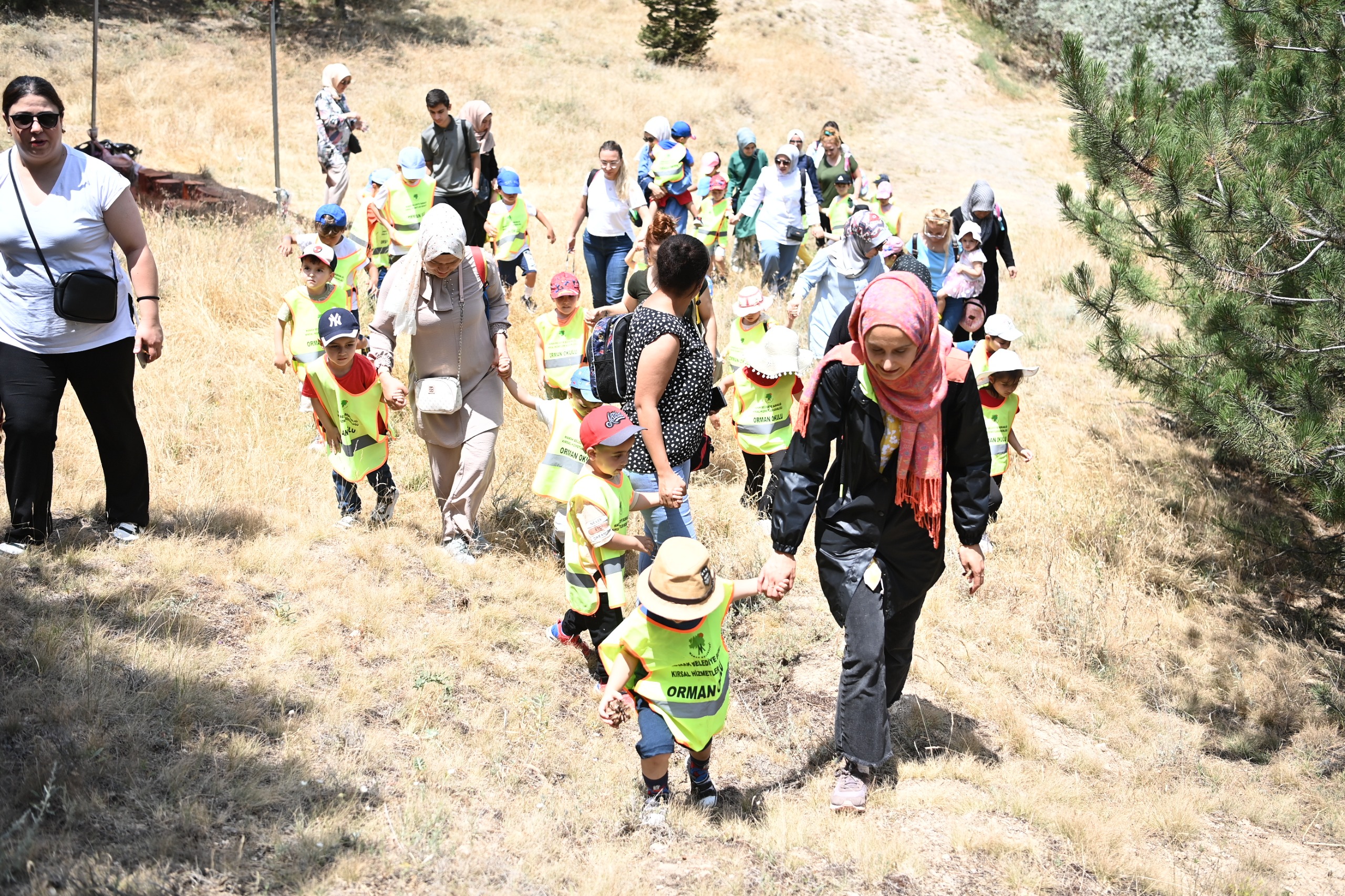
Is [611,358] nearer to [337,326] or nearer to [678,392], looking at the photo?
[678,392]

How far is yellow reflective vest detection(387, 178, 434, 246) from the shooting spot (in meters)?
9.42

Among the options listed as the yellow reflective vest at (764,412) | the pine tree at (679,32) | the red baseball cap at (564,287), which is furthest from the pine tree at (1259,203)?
the pine tree at (679,32)

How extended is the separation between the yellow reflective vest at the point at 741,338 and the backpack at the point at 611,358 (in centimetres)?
209

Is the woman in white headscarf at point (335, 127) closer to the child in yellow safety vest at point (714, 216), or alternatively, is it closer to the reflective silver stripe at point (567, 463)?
the child in yellow safety vest at point (714, 216)

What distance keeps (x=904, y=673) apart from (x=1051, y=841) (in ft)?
2.75

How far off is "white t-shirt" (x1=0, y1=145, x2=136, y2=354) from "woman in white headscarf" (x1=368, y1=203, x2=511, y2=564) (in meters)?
1.28

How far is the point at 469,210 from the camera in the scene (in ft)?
33.9

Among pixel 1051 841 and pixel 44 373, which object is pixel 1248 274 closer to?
pixel 1051 841

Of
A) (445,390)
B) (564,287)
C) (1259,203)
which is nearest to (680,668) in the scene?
(445,390)

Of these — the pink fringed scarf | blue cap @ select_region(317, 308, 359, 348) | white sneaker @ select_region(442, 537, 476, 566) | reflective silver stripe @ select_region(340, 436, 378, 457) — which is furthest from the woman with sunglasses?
the pink fringed scarf

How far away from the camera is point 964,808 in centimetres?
446

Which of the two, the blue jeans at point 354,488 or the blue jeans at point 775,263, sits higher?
the blue jeans at point 775,263

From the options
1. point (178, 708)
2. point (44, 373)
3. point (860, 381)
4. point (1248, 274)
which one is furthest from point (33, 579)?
point (1248, 274)

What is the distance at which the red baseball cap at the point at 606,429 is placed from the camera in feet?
14.3
